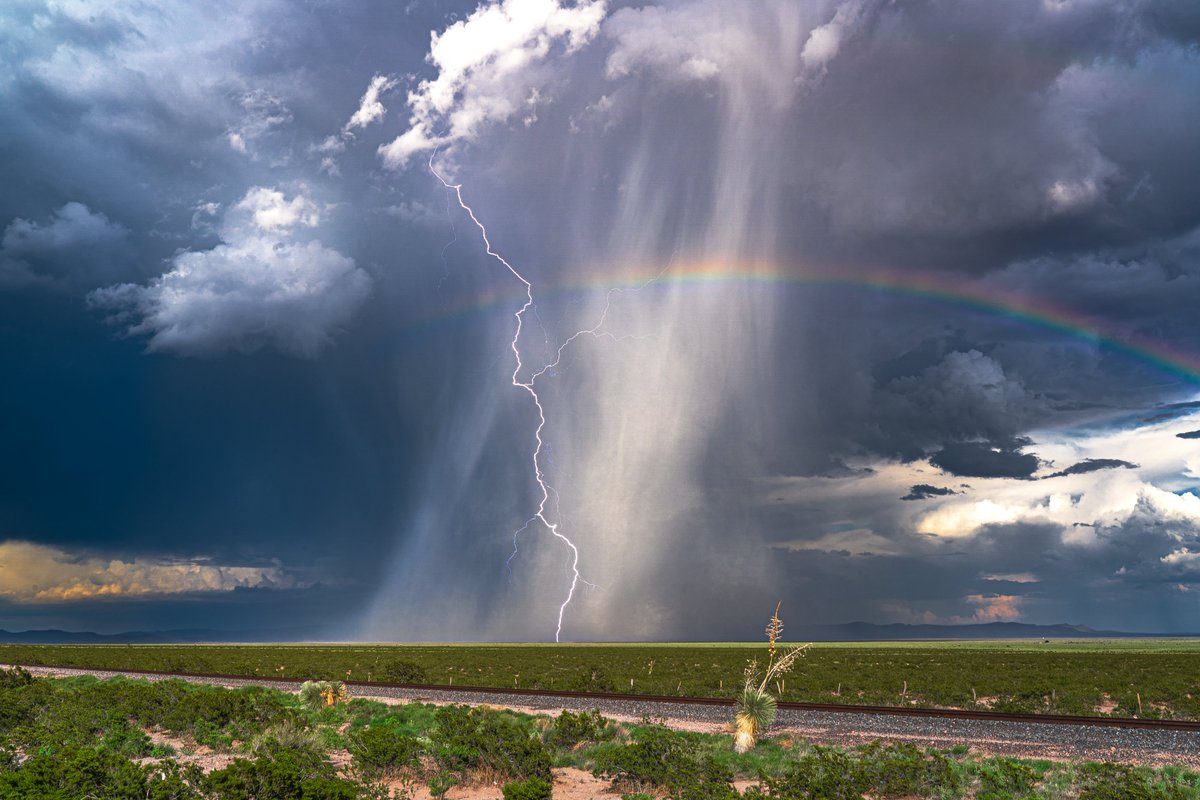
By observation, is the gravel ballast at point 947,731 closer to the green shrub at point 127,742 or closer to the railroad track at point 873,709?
the railroad track at point 873,709

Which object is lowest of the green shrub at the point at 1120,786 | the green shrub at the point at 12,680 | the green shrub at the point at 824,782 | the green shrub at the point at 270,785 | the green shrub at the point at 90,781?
the green shrub at the point at 12,680

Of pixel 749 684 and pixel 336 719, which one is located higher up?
pixel 749 684

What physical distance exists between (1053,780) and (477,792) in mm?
13260

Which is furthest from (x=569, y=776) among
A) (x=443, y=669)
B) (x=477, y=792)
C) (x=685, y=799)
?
(x=443, y=669)

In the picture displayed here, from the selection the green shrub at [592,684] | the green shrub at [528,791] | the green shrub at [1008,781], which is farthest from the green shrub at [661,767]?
the green shrub at [592,684]

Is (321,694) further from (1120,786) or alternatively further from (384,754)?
(1120,786)

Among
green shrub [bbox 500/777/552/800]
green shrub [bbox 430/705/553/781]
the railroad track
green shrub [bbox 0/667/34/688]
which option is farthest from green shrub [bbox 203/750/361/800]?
green shrub [bbox 0/667/34/688]

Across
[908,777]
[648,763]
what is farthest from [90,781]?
[908,777]

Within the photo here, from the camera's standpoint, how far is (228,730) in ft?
83.7

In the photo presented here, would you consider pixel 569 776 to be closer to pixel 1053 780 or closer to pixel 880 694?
pixel 1053 780

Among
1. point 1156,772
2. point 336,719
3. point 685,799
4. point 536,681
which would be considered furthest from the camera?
point 536,681

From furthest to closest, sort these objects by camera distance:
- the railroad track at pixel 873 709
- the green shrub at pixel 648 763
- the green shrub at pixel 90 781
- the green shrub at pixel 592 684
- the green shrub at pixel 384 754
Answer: the green shrub at pixel 592 684 → the railroad track at pixel 873 709 → the green shrub at pixel 384 754 → the green shrub at pixel 648 763 → the green shrub at pixel 90 781

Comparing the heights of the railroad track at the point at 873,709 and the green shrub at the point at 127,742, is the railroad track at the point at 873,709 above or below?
above

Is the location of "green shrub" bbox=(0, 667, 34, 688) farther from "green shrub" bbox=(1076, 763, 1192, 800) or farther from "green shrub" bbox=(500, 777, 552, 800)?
"green shrub" bbox=(1076, 763, 1192, 800)
